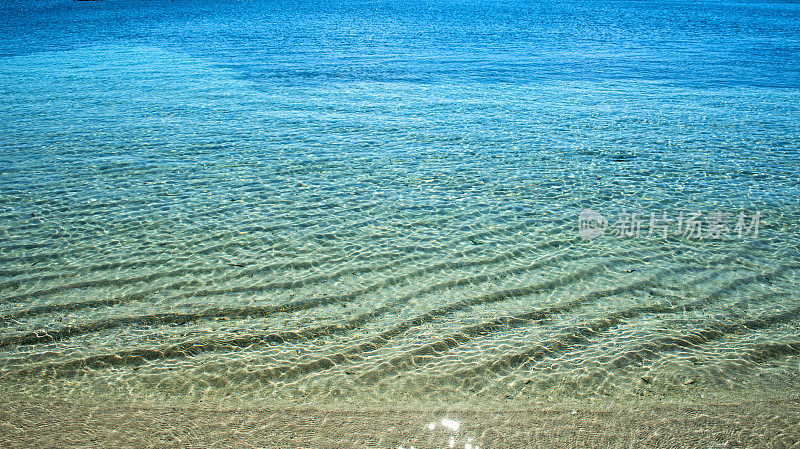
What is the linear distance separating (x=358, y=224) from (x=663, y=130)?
6268mm

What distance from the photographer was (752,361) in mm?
3852

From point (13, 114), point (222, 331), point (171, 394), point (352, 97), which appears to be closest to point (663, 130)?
point (352, 97)

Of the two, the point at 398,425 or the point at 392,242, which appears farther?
the point at 392,242

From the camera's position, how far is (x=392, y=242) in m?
5.62

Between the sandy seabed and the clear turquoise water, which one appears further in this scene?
the clear turquoise water

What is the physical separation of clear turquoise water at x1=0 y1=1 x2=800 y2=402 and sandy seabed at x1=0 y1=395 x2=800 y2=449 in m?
0.15

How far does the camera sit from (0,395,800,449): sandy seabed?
123 inches

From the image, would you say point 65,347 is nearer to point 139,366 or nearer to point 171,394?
point 139,366

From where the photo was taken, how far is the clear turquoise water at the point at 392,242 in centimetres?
379

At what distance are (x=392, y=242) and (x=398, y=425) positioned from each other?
99.3 inches

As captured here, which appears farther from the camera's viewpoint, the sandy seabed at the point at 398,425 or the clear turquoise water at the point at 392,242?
the clear turquoise water at the point at 392,242

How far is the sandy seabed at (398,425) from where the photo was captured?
3133 millimetres

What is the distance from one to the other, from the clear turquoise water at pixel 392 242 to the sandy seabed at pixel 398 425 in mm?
153

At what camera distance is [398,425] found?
328cm
